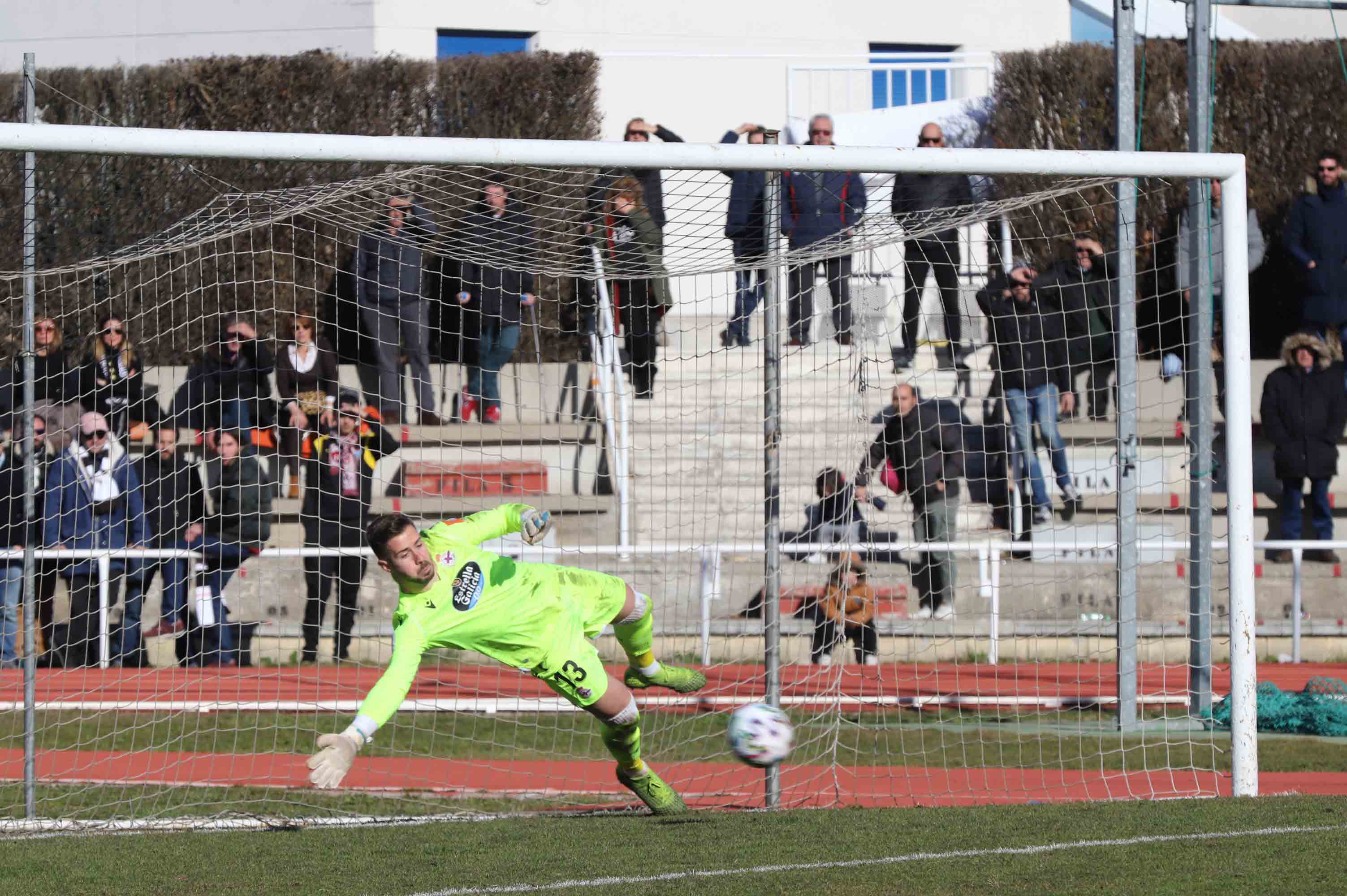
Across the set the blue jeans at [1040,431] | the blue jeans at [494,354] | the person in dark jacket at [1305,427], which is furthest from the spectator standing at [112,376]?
the person in dark jacket at [1305,427]

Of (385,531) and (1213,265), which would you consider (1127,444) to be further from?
(385,531)

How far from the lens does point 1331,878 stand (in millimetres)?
4949

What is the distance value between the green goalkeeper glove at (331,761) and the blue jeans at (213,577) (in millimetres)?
4162

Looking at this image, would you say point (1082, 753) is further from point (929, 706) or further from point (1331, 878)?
point (1331, 878)

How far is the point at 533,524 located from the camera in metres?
6.77

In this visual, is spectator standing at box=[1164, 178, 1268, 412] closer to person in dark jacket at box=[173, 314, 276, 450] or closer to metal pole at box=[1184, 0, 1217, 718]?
metal pole at box=[1184, 0, 1217, 718]

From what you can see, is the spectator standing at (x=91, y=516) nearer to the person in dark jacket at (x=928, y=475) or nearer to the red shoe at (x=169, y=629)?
the red shoe at (x=169, y=629)

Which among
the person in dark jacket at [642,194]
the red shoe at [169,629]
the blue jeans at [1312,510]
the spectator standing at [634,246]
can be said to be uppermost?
the person in dark jacket at [642,194]

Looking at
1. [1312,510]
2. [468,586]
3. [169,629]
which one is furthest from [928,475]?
[169,629]

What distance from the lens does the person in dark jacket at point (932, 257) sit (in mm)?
9305

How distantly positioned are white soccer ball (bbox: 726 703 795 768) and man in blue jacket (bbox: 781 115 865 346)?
8.58 ft

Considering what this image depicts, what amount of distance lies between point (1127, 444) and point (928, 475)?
1.88m

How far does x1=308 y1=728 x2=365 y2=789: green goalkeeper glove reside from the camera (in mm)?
5270

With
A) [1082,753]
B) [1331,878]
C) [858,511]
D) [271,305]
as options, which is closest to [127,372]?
[271,305]
